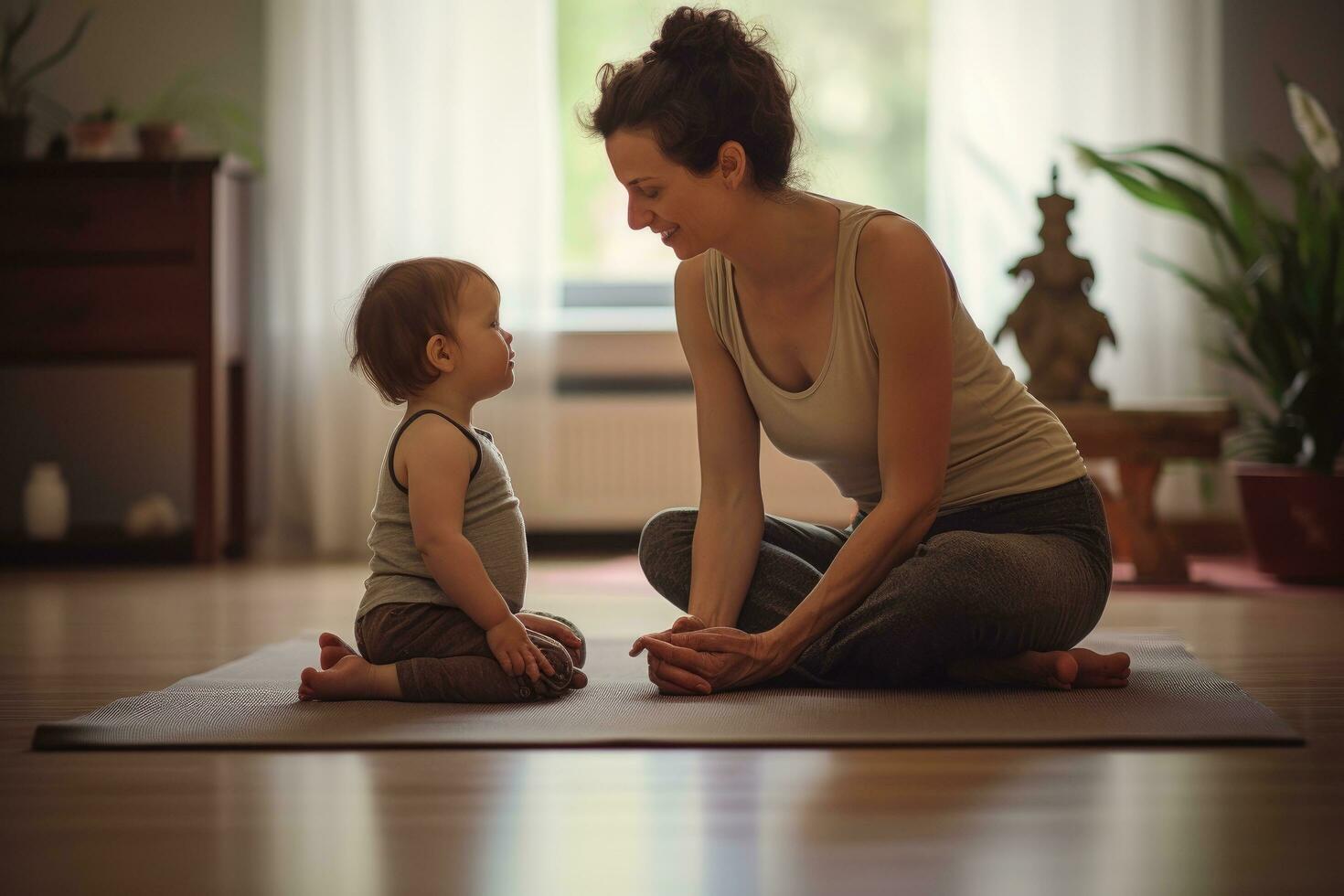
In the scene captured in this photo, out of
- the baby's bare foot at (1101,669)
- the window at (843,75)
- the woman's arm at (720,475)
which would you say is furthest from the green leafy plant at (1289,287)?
the woman's arm at (720,475)

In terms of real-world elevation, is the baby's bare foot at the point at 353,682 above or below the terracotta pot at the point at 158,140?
below

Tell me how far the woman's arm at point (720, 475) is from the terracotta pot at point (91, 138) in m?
2.32

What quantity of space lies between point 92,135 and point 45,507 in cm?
93

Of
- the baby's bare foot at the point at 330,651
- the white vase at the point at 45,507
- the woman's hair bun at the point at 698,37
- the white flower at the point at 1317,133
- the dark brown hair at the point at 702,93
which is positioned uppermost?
the white flower at the point at 1317,133

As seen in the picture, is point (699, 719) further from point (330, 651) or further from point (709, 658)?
point (330, 651)

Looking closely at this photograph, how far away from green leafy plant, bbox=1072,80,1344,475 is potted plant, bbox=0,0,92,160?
256 cm

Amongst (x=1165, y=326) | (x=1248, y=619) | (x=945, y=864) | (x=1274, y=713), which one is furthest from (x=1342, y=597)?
(x=945, y=864)

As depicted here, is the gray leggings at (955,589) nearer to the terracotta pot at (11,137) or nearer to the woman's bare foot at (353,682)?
the woman's bare foot at (353,682)

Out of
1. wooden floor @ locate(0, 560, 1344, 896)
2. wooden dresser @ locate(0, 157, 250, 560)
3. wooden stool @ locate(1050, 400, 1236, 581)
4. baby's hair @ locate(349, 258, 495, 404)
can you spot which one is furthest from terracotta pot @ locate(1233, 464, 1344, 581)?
wooden dresser @ locate(0, 157, 250, 560)

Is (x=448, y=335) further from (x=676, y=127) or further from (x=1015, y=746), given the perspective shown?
(x=1015, y=746)

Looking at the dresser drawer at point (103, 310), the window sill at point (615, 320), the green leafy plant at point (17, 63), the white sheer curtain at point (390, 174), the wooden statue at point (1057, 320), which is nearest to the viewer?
the wooden statue at point (1057, 320)

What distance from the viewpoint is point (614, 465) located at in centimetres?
390

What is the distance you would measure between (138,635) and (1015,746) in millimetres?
1533

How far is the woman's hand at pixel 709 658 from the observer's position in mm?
1637
